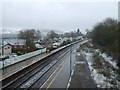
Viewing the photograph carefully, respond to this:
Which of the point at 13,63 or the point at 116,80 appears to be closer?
the point at 116,80

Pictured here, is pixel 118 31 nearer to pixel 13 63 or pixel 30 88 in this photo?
pixel 30 88

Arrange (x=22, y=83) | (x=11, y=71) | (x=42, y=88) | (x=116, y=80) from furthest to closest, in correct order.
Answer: (x=11, y=71) < (x=116, y=80) < (x=22, y=83) < (x=42, y=88)

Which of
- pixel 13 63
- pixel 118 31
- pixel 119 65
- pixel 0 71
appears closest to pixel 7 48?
pixel 13 63

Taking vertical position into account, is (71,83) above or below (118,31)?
below

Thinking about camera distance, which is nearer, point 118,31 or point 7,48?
point 118,31

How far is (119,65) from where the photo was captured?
43.9 ft

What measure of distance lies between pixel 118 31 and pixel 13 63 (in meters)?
9.11

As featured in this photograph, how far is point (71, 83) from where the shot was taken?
10141 millimetres

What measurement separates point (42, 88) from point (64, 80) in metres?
2.14

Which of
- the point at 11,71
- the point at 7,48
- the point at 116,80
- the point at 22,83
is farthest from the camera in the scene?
the point at 7,48

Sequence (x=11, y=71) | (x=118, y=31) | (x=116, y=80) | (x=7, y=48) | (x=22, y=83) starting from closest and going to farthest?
(x=118, y=31) → (x=22, y=83) → (x=116, y=80) → (x=11, y=71) → (x=7, y=48)

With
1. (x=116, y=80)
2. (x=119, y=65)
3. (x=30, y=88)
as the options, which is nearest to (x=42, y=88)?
(x=30, y=88)

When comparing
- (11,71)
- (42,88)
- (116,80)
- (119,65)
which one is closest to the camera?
(42,88)

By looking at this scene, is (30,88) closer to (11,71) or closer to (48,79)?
(48,79)
